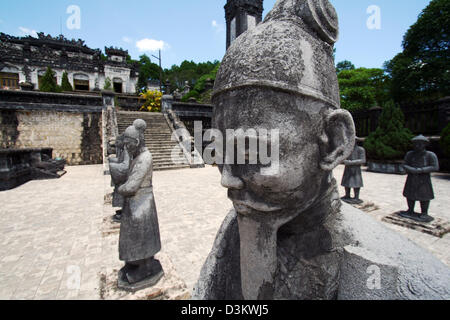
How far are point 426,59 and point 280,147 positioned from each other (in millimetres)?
23207

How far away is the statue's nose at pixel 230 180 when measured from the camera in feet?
2.83

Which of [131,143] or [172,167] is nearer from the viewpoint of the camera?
[131,143]

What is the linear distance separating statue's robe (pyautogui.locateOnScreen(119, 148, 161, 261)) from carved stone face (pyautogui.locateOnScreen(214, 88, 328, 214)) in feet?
7.09

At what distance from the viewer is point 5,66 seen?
28.8 meters

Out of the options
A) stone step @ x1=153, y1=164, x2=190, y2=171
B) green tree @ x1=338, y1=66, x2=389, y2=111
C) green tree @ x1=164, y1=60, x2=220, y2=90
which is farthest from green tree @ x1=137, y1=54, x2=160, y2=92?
stone step @ x1=153, y1=164, x2=190, y2=171

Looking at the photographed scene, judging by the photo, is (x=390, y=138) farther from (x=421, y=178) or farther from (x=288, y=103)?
(x=288, y=103)

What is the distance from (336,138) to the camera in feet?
2.94

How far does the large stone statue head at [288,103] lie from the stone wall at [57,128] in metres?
16.1

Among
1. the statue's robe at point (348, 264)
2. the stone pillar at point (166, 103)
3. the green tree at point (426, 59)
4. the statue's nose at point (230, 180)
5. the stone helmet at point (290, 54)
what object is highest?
the green tree at point (426, 59)

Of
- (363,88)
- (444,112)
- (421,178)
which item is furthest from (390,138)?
(363,88)

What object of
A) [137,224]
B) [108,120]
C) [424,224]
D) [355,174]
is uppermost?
[108,120]

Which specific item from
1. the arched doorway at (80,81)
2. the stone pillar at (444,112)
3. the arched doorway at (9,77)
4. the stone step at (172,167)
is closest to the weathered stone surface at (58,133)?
the stone step at (172,167)

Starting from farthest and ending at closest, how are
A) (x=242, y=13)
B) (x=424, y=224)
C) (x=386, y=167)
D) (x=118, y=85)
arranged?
(x=118, y=85) → (x=242, y=13) → (x=386, y=167) → (x=424, y=224)

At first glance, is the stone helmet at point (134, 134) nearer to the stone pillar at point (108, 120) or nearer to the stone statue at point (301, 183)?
the stone statue at point (301, 183)
